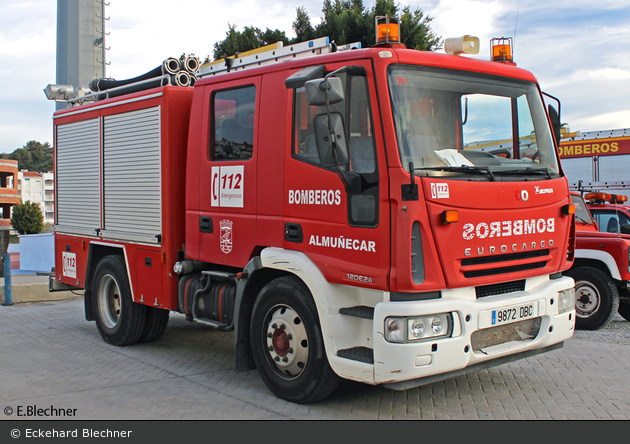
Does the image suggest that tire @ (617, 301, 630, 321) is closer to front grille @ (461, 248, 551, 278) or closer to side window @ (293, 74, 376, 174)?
front grille @ (461, 248, 551, 278)

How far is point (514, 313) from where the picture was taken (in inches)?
183

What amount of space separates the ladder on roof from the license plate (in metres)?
2.41

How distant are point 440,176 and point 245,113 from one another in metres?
2.12

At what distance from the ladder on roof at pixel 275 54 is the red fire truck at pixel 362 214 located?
22 millimetres

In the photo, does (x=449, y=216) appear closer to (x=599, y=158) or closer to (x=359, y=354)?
(x=359, y=354)

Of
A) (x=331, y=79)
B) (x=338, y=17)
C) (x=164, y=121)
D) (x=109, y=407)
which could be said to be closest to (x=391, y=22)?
(x=331, y=79)

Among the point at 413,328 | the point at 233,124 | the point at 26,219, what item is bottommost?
the point at 26,219

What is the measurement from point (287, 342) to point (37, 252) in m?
17.3

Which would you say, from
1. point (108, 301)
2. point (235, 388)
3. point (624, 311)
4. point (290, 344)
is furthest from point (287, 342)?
point (624, 311)

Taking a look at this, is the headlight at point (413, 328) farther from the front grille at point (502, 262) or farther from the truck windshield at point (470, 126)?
the truck windshield at point (470, 126)

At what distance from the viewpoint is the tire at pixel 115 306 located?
23.7ft

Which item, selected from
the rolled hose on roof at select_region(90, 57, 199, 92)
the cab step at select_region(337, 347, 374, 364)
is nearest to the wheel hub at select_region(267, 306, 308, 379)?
the cab step at select_region(337, 347, 374, 364)

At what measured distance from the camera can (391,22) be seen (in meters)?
4.83
